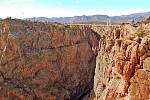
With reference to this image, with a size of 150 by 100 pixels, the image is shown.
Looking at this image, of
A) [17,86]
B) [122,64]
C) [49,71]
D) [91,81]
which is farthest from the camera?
[91,81]

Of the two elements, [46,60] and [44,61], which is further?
[46,60]

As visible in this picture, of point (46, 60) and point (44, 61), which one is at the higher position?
point (46, 60)

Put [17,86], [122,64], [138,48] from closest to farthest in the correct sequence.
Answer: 1. [138,48]
2. [122,64]
3. [17,86]

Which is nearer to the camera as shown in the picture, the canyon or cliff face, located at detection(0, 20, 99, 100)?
the canyon

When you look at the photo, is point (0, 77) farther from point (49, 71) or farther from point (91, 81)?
point (91, 81)

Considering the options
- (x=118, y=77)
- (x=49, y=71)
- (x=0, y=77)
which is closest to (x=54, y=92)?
(x=49, y=71)

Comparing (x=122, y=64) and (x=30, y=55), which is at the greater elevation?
(x=122, y=64)

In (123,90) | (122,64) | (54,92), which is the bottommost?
(54,92)

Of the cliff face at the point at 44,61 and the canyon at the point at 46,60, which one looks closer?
the canyon at the point at 46,60
